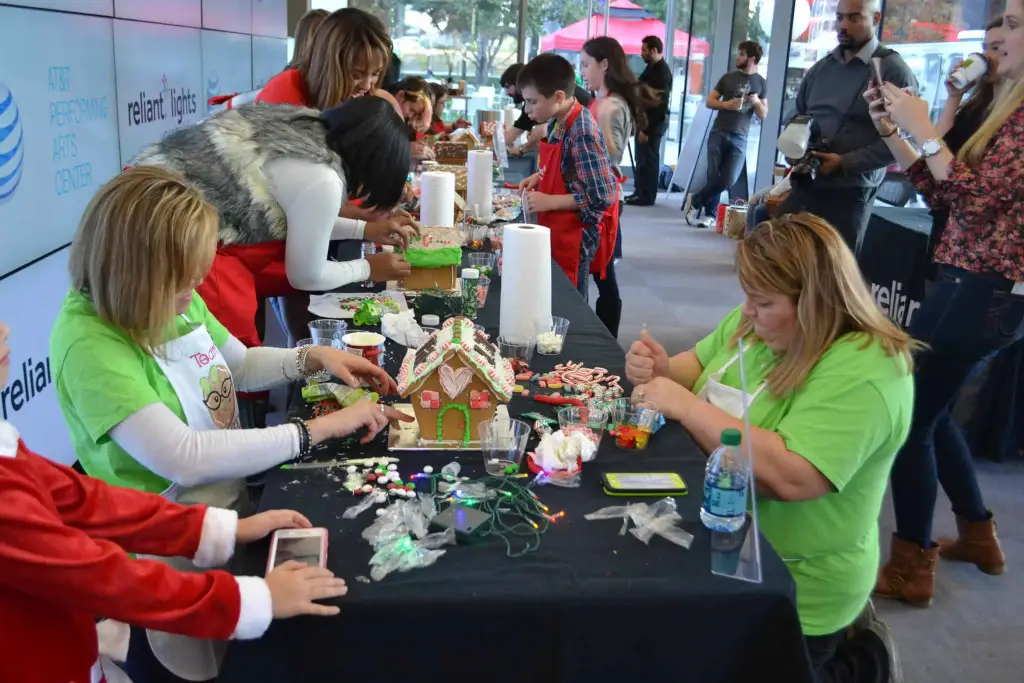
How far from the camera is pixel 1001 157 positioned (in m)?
2.26

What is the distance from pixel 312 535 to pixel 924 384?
1.89 m

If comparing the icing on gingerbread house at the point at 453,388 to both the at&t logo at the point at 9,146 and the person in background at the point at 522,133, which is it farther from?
the person in background at the point at 522,133

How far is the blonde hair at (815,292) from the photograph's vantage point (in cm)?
152

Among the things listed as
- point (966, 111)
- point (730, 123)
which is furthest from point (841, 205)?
point (730, 123)

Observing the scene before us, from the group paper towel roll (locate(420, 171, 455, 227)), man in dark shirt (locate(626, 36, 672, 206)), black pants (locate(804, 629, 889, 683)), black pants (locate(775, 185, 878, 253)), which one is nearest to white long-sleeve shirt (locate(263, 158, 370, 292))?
paper towel roll (locate(420, 171, 455, 227))

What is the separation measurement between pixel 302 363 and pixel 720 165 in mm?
7255

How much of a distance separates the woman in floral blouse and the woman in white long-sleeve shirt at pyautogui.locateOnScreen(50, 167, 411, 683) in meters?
1.71

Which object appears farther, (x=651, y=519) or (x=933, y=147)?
(x=933, y=147)

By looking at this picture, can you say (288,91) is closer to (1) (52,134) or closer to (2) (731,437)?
(1) (52,134)

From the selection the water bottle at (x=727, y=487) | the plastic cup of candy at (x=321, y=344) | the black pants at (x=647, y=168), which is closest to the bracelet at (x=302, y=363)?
the plastic cup of candy at (x=321, y=344)

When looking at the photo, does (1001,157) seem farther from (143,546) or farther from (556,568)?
(143,546)

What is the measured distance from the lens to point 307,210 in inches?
90.0

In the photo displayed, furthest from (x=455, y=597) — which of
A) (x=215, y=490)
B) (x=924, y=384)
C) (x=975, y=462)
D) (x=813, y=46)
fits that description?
(x=813, y=46)

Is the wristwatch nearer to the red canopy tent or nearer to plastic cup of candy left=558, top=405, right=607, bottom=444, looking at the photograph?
plastic cup of candy left=558, top=405, right=607, bottom=444
